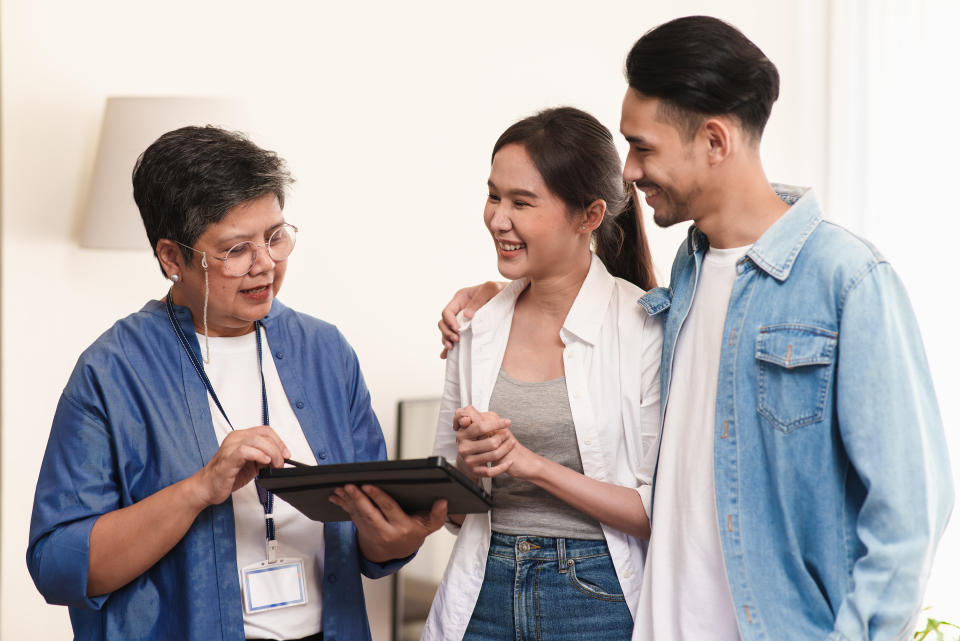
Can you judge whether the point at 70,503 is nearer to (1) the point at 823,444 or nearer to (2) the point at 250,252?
(2) the point at 250,252

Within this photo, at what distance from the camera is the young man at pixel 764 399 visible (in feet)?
3.90

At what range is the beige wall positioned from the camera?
7.66 ft

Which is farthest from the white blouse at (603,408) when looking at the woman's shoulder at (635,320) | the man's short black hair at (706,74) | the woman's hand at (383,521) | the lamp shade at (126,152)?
the lamp shade at (126,152)

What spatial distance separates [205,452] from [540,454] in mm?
587

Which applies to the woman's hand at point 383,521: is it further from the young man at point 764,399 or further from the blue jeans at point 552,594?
the young man at point 764,399

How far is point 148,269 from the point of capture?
2.59m

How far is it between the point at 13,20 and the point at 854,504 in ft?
7.30

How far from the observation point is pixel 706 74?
136 cm

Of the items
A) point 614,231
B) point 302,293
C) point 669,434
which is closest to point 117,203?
point 302,293

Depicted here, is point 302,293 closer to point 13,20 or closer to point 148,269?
point 148,269

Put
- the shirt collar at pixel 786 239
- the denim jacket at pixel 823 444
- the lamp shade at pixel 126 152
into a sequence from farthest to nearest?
the lamp shade at pixel 126 152
the shirt collar at pixel 786 239
the denim jacket at pixel 823 444

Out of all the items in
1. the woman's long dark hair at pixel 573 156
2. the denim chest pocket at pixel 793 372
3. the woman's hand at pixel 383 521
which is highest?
the woman's long dark hair at pixel 573 156

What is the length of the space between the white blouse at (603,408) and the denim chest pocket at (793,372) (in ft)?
0.92

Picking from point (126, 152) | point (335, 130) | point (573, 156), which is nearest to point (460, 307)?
point (573, 156)
